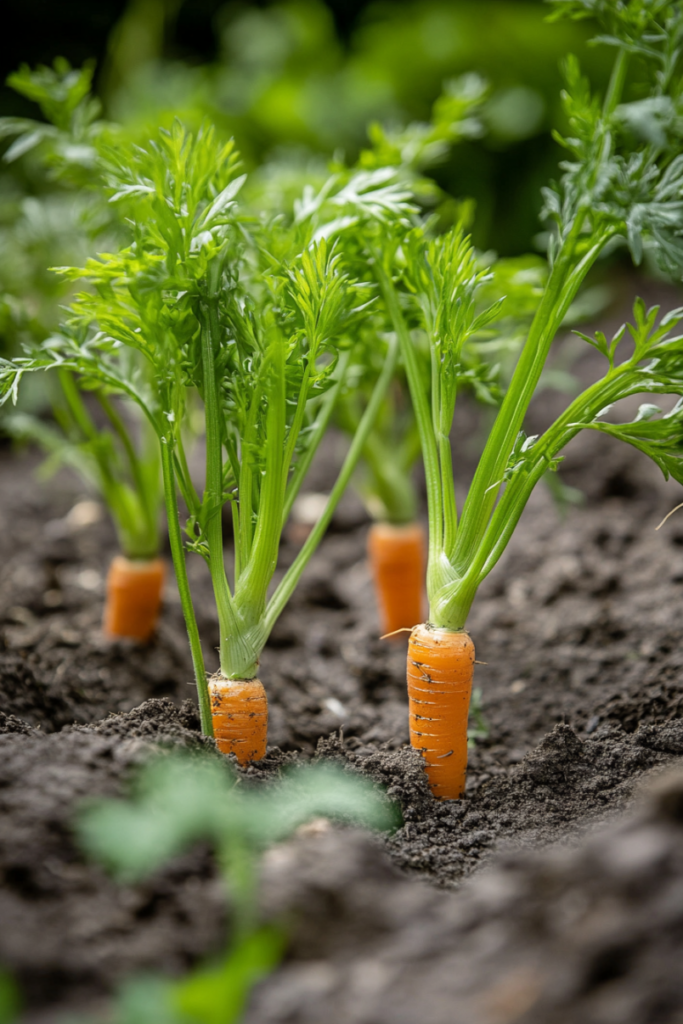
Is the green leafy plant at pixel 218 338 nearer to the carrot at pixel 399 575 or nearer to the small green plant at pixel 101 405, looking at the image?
the small green plant at pixel 101 405

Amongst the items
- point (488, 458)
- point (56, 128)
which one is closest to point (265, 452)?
point (488, 458)

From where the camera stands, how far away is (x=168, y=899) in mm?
1006

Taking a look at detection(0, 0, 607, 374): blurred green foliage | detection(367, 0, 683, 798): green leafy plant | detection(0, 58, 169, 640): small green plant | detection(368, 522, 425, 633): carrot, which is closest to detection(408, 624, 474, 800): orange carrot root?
detection(367, 0, 683, 798): green leafy plant

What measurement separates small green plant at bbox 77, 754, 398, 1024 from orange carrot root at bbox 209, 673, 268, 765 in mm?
228

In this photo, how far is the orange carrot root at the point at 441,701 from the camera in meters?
1.47

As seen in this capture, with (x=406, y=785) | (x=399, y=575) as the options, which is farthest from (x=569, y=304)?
(x=399, y=575)

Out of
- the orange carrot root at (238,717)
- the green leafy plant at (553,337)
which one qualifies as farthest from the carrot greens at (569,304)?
the orange carrot root at (238,717)

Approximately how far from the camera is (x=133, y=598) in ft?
7.23

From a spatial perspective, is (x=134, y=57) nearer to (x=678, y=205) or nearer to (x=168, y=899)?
(x=678, y=205)

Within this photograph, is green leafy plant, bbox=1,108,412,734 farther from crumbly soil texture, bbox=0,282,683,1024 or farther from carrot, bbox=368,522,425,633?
carrot, bbox=368,522,425,633

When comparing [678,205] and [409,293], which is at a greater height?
[678,205]

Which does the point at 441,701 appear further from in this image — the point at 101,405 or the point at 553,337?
the point at 101,405

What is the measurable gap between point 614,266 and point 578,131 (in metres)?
3.63

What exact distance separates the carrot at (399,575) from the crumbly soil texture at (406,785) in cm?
11
